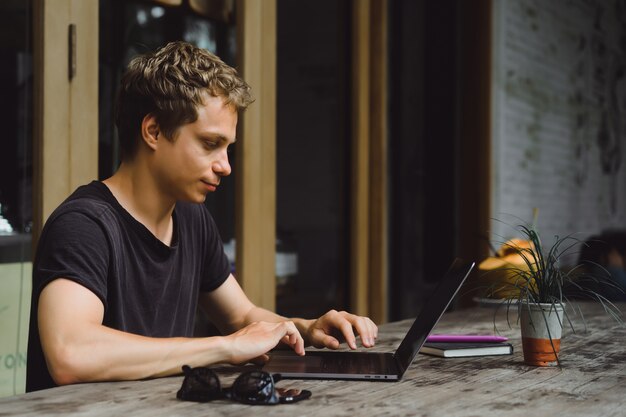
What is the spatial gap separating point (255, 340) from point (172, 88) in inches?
25.0

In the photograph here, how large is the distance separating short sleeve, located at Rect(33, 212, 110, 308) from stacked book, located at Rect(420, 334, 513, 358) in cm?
75

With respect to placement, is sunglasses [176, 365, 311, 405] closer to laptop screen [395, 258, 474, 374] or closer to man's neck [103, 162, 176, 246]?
laptop screen [395, 258, 474, 374]

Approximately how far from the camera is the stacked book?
1890 millimetres

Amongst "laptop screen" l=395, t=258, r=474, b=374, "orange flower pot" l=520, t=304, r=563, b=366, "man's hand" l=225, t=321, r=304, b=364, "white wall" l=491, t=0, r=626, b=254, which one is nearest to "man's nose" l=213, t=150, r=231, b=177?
"man's hand" l=225, t=321, r=304, b=364

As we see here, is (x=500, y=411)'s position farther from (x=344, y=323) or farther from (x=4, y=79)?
(x=4, y=79)

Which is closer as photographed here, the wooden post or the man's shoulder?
the man's shoulder

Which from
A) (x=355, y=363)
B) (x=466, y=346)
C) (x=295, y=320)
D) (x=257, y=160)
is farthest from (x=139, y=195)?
(x=257, y=160)

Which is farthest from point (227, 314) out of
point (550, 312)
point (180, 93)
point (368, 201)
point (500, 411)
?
point (368, 201)

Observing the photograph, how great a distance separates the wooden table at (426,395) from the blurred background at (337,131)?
1232 mm

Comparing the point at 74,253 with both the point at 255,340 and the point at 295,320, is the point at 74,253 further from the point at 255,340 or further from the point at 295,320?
the point at 295,320

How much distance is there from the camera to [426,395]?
146 cm

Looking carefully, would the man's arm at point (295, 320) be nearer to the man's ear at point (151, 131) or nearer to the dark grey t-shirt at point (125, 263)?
the dark grey t-shirt at point (125, 263)

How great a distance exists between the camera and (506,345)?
6.34 feet

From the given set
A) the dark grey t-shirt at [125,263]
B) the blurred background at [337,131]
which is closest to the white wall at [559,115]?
the blurred background at [337,131]
